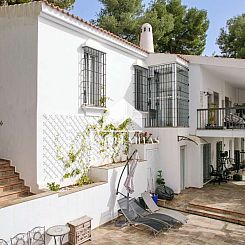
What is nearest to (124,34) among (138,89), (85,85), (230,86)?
(230,86)

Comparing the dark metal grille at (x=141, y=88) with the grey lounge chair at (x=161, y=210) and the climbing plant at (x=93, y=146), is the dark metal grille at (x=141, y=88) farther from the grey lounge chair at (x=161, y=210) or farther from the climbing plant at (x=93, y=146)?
the grey lounge chair at (x=161, y=210)

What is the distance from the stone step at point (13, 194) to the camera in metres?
9.26

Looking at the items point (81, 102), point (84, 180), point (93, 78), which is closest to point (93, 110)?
point (81, 102)

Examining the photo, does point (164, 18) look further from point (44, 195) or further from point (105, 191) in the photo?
point (44, 195)

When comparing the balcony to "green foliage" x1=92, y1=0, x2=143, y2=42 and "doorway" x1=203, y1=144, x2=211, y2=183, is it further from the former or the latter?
"green foliage" x1=92, y1=0, x2=143, y2=42

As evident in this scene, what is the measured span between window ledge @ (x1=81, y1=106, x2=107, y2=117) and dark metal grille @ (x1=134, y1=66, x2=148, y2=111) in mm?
3610

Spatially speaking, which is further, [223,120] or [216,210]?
[223,120]

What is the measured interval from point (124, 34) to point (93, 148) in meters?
20.2

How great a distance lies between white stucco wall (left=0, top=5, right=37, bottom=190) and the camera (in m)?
10.5

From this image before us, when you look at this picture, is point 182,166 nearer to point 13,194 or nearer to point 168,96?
point 168,96

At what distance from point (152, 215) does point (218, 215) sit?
3178 millimetres

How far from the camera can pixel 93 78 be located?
13234 mm

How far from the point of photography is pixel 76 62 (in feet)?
39.8

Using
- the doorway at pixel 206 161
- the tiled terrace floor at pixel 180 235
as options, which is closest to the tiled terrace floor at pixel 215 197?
the doorway at pixel 206 161
